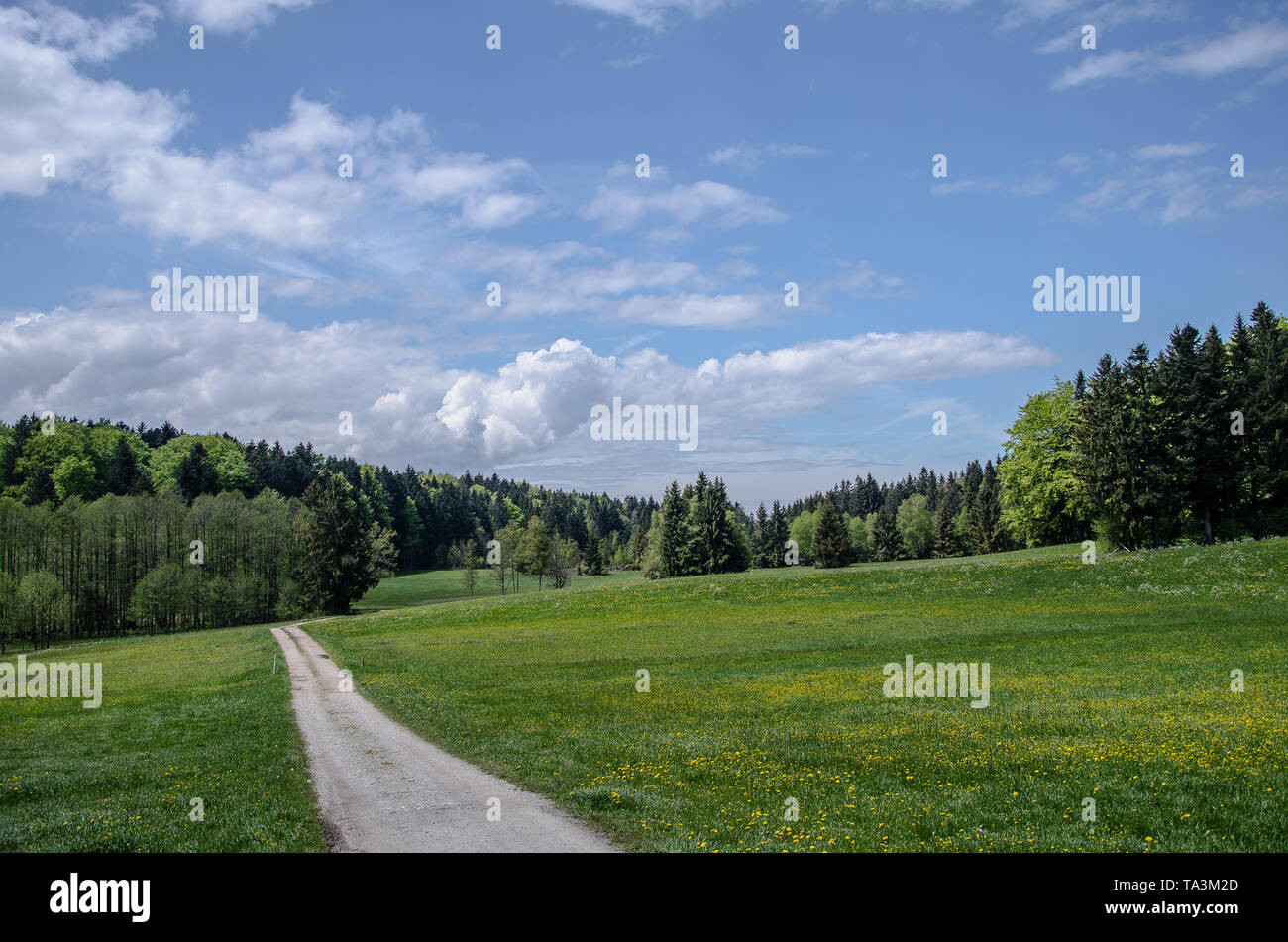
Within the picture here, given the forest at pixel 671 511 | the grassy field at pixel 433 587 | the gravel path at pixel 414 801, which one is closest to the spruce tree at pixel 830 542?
the forest at pixel 671 511

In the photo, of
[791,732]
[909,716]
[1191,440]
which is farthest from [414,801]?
[1191,440]

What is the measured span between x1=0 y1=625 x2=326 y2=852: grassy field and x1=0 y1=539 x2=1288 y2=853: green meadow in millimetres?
92

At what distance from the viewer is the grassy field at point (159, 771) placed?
36.8 ft

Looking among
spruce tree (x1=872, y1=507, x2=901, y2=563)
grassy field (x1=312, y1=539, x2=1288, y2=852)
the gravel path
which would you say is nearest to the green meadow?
grassy field (x1=312, y1=539, x2=1288, y2=852)

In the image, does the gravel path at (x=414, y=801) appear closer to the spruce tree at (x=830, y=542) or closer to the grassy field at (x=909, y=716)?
the grassy field at (x=909, y=716)

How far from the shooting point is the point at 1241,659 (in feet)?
80.4

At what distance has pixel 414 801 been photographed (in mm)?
13117

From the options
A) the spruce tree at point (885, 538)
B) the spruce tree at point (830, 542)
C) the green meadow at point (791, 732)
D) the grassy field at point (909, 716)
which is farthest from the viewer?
the spruce tree at point (885, 538)

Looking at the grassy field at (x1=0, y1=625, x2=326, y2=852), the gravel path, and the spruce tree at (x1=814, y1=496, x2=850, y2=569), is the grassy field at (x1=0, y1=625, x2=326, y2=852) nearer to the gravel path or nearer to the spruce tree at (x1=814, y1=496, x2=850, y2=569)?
the gravel path

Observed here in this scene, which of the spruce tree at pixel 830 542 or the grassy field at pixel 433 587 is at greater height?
the spruce tree at pixel 830 542

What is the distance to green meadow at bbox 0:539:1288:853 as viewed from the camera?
1067cm

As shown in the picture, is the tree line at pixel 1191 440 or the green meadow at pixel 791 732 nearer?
the green meadow at pixel 791 732

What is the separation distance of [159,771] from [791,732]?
14.4m

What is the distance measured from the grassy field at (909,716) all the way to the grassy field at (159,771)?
408 centimetres
